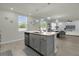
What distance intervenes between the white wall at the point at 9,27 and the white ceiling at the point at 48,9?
0.17 meters

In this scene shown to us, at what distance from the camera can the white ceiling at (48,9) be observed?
87.1 inches


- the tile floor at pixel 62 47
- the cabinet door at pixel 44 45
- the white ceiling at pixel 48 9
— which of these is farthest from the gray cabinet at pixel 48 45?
the white ceiling at pixel 48 9

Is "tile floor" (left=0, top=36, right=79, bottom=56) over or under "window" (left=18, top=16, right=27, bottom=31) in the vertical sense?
under

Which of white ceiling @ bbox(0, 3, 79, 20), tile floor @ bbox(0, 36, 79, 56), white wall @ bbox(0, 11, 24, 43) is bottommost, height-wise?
tile floor @ bbox(0, 36, 79, 56)

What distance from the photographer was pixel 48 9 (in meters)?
2.31

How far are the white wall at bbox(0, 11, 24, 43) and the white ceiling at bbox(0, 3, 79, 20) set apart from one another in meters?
0.17

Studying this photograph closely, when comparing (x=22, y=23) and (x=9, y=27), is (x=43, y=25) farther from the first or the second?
(x=9, y=27)

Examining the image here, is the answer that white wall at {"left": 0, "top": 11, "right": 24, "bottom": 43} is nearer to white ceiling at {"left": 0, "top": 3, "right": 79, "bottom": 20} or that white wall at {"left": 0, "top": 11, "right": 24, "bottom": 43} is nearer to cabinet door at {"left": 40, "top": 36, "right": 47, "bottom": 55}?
white ceiling at {"left": 0, "top": 3, "right": 79, "bottom": 20}

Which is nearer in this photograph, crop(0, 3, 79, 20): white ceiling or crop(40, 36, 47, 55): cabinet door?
crop(0, 3, 79, 20): white ceiling

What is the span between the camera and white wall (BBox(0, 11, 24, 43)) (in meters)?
2.33

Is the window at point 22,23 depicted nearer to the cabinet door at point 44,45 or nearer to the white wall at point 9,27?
the white wall at point 9,27

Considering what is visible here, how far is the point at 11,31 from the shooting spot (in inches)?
96.9

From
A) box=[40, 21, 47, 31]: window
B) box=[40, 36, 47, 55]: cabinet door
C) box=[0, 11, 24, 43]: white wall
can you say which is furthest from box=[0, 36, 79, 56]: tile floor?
box=[40, 21, 47, 31]: window

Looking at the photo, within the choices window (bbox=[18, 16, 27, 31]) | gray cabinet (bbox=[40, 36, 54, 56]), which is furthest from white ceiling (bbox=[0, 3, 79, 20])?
gray cabinet (bbox=[40, 36, 54, 56])
